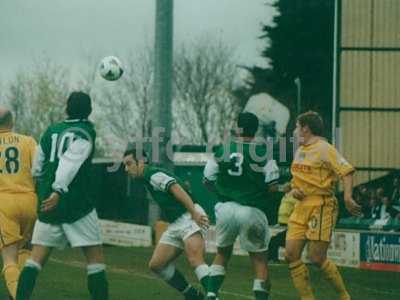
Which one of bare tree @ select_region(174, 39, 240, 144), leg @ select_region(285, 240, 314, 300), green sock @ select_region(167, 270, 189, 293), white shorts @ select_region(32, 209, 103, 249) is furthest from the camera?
bare tree @ select_region(174, 39, 240, 144)

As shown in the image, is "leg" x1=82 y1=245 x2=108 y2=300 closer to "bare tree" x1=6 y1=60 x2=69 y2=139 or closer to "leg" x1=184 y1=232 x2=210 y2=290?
"leg" x1=184 y1=232 x2=210 y2=290

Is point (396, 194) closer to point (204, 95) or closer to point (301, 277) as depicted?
point (301, 277)

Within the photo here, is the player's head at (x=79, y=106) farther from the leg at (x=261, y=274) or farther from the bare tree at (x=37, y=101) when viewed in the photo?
the bare tree at (x=37, y=101)

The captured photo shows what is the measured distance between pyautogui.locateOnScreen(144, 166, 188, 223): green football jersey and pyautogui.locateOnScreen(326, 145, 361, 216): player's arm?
5.21 ft

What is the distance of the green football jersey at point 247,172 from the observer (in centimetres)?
1254

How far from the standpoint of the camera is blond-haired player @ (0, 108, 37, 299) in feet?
40.1

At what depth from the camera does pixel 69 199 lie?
36.9 feet

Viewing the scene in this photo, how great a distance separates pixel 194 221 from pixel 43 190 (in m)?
1.57

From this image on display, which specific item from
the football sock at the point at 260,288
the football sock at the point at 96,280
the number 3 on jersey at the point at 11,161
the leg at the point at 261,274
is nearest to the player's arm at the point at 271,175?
the leg at the point at 261,274

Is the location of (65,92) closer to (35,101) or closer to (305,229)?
(35,101)

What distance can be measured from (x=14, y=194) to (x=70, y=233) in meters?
1.26

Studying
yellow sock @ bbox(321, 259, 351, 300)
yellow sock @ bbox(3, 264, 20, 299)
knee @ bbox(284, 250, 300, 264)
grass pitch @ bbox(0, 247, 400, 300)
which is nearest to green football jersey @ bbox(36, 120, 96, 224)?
yellow sock @ bbox(3, 264, 20, 299)

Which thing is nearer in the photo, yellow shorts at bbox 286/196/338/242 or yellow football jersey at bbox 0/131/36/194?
yellow football jersey at bbox 0/131/36/194

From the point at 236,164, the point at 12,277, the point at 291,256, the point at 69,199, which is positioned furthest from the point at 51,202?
the point at 291,256
